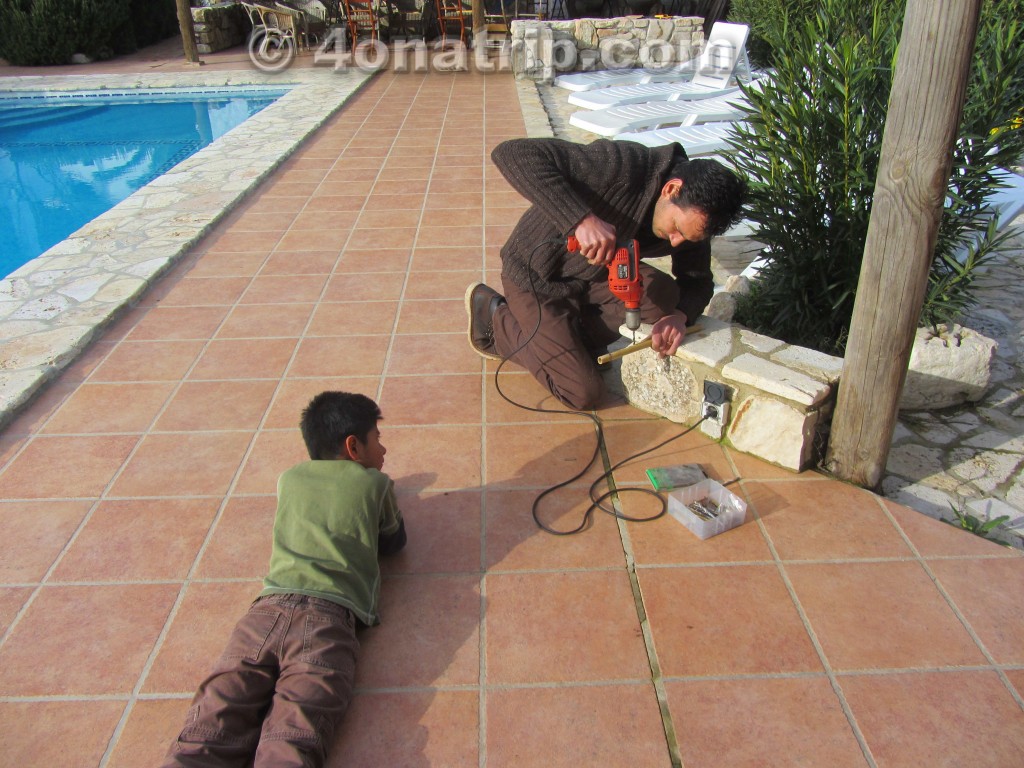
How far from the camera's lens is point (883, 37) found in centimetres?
352

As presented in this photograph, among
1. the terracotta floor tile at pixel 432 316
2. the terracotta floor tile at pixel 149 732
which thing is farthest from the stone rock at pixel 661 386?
Answer: the terracotta floor tile at pixel 149 732

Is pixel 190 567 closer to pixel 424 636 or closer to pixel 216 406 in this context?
pixel 424 636

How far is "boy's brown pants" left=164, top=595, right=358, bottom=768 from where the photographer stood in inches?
70.5

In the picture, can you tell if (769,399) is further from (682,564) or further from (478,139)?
(478,139)

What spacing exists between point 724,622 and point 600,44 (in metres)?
9.37

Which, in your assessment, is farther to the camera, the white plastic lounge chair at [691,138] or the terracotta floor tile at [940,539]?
the white plastic lounge chair at [691,138]

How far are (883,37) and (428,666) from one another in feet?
10.7

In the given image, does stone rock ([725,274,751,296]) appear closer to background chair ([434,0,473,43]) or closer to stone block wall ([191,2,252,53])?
background chair ([434,0,473,43])

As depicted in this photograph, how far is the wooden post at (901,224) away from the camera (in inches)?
85.0

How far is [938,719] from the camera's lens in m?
1.93

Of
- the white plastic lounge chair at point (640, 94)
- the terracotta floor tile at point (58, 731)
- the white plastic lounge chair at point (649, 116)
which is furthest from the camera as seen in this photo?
the white plastic lounge chair at point (640, 94)

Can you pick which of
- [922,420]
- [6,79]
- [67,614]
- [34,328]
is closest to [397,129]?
[34,328]

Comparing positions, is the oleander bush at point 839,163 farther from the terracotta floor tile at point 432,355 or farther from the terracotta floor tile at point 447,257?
the terracotta floor tile at point 447,257

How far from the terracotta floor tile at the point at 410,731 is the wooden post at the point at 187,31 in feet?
40.6
